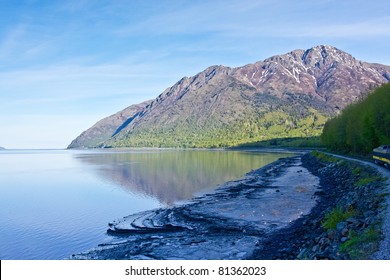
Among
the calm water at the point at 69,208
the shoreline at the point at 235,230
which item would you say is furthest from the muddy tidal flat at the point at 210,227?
the calm water at the point at 69,208

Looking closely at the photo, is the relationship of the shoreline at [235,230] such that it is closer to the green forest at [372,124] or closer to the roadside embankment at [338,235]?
the roadside embankment at [338,235]

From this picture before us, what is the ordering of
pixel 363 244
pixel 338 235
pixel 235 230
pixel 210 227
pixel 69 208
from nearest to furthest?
pixel 363 244
pixel 338 235
pixel 235 230
pixel 210 227
pixel 69 208

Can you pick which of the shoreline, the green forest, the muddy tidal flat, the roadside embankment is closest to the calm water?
the muddy tidal flat

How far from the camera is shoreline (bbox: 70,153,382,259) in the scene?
74.5ft

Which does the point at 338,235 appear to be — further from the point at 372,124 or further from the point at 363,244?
the point at 372,124

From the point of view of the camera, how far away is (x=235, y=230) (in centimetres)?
3012

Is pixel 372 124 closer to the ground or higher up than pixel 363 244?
higher up

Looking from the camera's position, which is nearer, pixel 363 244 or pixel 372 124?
pixel 363 244

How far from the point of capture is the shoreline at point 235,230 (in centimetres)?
2270

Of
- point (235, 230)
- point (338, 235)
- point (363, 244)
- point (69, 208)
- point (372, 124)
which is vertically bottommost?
point (69, 208)

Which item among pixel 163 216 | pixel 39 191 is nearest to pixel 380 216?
pixel 163 216

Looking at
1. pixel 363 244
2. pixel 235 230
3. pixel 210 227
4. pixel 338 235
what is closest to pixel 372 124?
pixel 235 230
